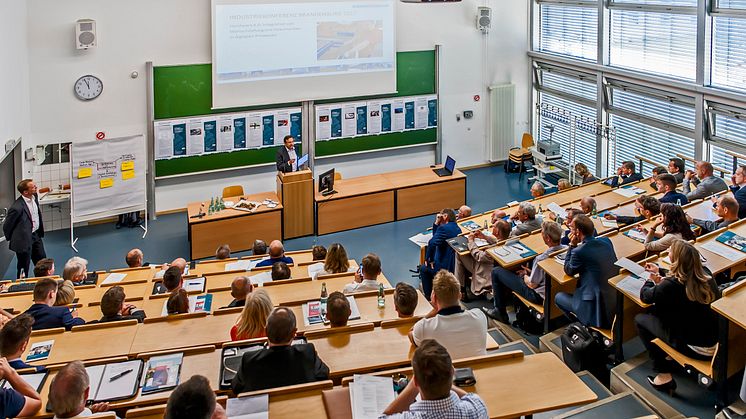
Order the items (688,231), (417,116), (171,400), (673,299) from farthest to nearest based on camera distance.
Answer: (417,116) → (688,231) → (673,299) → (171,400)

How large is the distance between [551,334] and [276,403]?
11.2 feet

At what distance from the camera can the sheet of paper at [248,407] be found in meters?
3.52

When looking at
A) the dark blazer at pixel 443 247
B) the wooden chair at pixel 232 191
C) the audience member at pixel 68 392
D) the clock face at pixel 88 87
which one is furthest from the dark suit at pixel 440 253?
the clock face at pixel 88 87

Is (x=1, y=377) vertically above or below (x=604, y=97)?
below

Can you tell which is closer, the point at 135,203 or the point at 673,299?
the point at 673,299

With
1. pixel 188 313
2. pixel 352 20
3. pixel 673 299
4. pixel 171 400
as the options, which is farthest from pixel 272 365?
pixel 352 20

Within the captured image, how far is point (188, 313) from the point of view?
18.0 ft

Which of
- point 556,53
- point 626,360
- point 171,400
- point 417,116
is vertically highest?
point 556,53

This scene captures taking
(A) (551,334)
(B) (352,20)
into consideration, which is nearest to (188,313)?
(A) (551,334)

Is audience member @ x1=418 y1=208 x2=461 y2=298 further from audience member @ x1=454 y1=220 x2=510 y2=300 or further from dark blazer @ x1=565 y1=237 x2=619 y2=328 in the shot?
dark blazer @ x1=565 y1=237 x2=619 y2=328

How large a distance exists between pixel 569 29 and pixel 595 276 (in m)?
8.14

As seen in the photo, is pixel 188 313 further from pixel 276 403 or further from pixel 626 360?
pixel 626 360

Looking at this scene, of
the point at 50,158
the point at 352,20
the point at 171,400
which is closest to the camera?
the point at 171,400

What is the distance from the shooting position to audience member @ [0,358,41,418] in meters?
3.60
